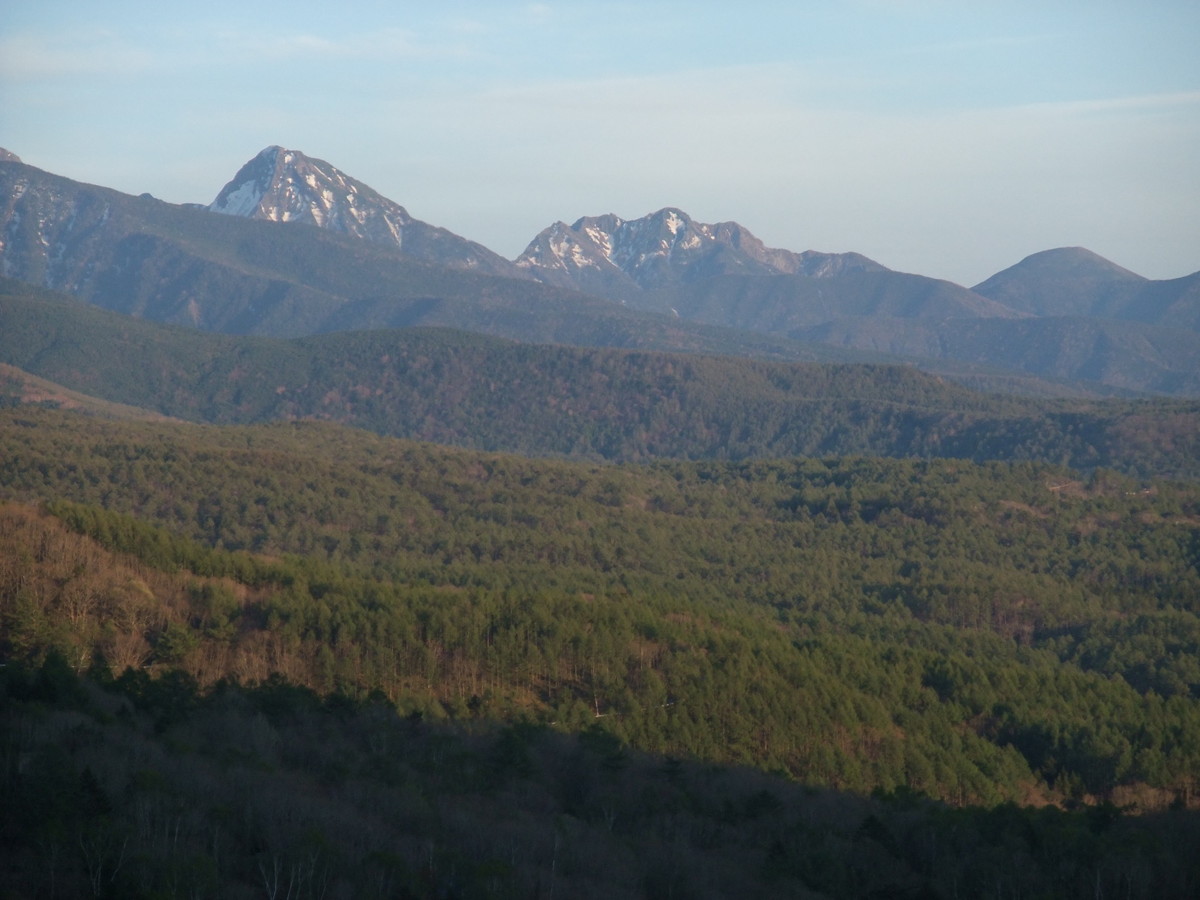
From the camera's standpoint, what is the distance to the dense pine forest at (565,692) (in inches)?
1439

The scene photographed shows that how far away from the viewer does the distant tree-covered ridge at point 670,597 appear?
2402 inches

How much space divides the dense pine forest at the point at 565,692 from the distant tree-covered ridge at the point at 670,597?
0.27 meters

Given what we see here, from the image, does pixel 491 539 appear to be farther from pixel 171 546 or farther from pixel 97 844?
pixel 97 844

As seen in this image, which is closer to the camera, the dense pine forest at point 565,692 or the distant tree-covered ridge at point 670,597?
the dense pine forest at point 565,692

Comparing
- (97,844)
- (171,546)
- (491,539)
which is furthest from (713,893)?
(491,539)

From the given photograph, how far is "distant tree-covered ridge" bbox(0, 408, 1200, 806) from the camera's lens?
61.0 metres

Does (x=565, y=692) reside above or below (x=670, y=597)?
below

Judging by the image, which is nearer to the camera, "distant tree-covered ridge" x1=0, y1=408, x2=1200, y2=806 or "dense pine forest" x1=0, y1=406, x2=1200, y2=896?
"dense pine forest" x1=0, y1=406, x2=1200, y2=896

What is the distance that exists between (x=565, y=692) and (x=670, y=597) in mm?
21148

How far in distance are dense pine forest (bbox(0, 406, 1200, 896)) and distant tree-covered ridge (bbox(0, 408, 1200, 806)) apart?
27 centimetres

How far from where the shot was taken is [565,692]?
208 ft

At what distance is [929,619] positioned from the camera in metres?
97.6

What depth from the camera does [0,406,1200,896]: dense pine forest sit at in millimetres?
36562

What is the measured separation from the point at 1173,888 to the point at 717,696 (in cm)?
2628
